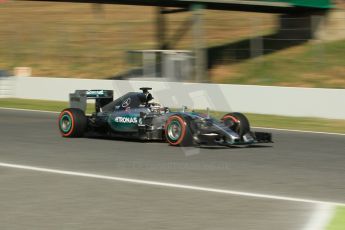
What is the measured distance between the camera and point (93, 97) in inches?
546

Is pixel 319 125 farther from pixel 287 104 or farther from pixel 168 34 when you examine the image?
pixel 168 34

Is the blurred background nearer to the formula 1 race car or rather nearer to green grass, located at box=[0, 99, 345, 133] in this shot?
green grass, located at box=[0, 99, 345, 133]

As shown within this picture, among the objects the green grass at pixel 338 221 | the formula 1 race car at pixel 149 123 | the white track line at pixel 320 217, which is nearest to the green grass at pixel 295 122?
the formula 1 race car at pixel 149 123

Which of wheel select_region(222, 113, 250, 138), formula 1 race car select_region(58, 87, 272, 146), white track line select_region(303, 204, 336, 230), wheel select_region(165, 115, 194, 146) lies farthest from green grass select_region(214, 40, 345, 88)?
white track line select_region(303, 204, 336, 230)

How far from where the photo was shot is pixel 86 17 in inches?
1534

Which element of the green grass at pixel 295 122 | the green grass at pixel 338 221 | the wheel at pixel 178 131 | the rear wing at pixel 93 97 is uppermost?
the rear wing at pixel 93 97

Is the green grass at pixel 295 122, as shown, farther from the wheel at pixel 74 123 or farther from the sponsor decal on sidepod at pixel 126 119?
the wheel at pixel 74 123

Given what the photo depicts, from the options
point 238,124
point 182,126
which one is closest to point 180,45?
point 238,124

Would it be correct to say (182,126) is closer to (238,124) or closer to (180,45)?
(238,124)

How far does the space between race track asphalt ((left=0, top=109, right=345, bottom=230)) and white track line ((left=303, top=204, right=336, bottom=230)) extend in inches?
2.9

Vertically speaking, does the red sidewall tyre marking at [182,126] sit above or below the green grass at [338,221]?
above

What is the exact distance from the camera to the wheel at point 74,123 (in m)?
13.5

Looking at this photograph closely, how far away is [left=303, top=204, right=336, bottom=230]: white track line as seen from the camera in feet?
20.5

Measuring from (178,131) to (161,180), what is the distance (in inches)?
132
